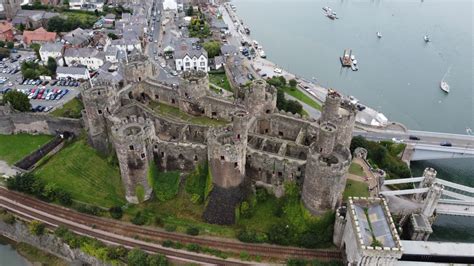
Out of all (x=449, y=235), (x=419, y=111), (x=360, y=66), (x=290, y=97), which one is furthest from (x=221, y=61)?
(x=449, y=235)

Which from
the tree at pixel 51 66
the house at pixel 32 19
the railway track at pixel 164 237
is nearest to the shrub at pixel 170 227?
the railway track at pixel 164 237

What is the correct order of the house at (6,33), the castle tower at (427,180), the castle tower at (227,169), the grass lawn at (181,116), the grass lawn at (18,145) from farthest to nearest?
the house at (6,33), the grass lawn at (18,145), the grass lawn at (181,116), the castle tower at (427,180), the castle tower at (227,169)

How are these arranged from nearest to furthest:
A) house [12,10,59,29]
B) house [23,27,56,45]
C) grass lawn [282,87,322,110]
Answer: grass lawn [282,87,322,110], house [23,27,56,45], house [12,10,59,29]

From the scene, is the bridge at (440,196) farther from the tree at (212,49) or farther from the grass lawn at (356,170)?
the tree at (212,49)

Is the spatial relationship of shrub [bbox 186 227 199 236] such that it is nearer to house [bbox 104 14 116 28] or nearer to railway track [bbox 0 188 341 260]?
railway track [bbox 0 188 341 260]

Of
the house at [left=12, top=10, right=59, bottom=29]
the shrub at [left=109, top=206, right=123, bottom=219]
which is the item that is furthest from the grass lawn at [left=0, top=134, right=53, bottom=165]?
the house at [left=12, top=10, right=59, bottom=29]

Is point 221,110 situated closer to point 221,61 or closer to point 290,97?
point 290,97

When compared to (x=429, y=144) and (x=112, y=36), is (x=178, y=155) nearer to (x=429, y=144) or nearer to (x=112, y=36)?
(x=429, y=144)
